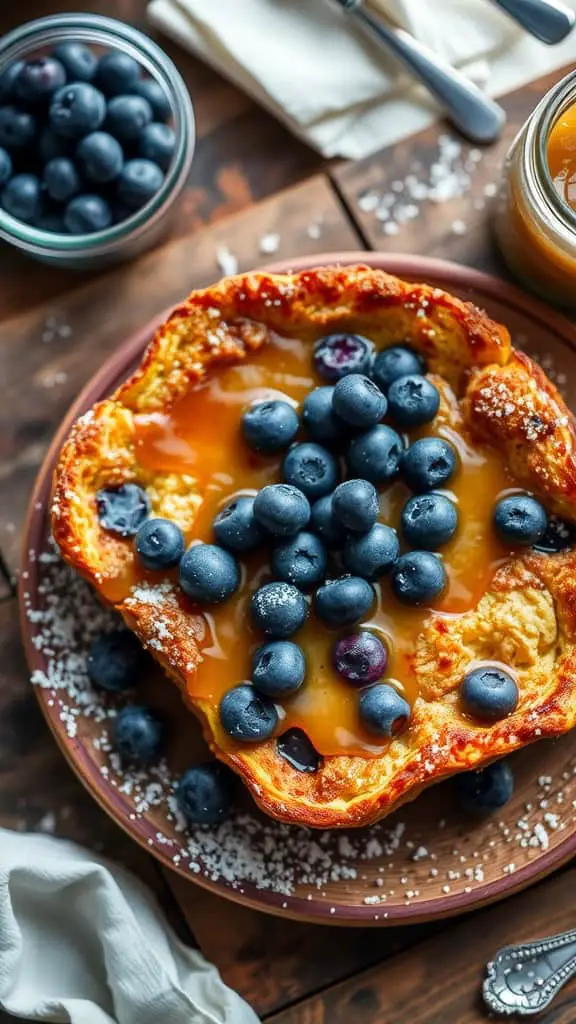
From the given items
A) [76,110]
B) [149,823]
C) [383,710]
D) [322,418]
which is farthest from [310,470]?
[76,110]

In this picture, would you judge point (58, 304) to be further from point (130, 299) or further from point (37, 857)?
point (37, 857)

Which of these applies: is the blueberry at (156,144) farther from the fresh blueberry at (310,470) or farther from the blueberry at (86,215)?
the fresh blueberry at (310,470)

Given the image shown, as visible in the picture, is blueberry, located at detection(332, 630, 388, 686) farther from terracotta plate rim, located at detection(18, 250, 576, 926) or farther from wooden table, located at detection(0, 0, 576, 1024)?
wooden table, located at detection(0, 0, 576, 1024)

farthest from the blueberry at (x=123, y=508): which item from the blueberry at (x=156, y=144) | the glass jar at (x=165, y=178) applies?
the blueberry at (x=156, y=144)

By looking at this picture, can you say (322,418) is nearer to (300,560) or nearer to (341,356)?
(341,356)

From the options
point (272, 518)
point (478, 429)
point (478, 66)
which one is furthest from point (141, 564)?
point (478, 66)

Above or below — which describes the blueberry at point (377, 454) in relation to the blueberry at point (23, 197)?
below

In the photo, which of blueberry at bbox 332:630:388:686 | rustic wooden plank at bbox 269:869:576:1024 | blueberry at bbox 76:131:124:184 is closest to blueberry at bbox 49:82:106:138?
blueberry at bbox 76:131:124:184
